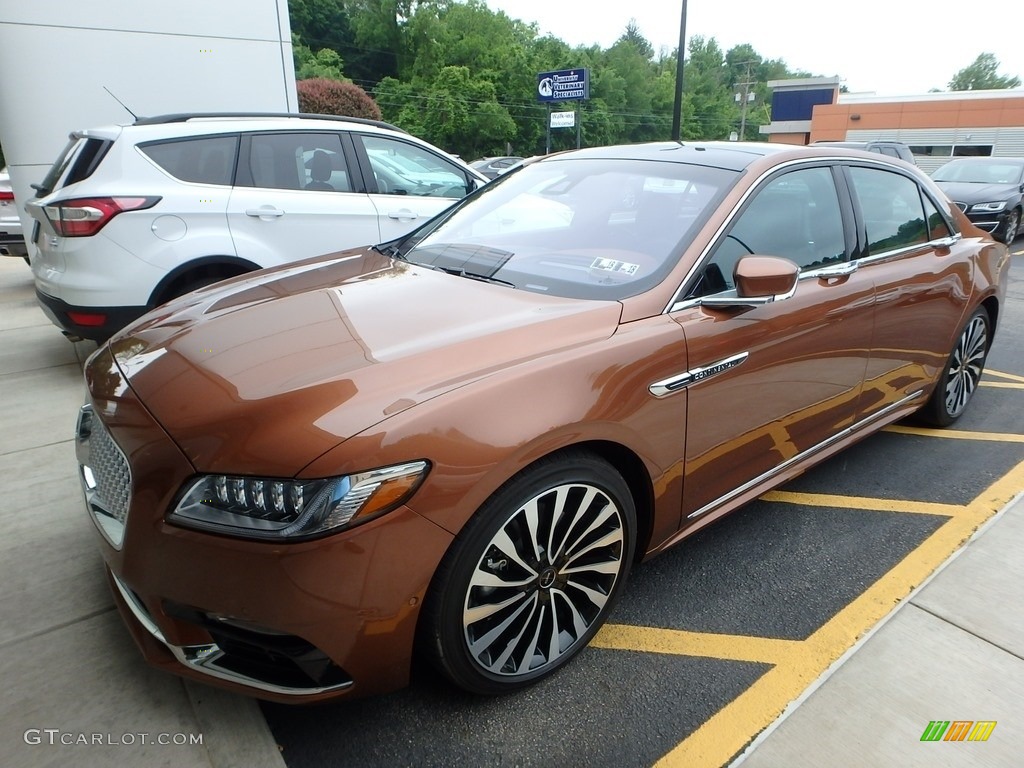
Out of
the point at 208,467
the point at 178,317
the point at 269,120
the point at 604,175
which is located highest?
the point at 269,120

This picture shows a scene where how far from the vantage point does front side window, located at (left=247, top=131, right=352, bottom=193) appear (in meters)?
4.80

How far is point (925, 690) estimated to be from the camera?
2.18 m

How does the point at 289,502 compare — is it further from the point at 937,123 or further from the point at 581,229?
the point at 937,123

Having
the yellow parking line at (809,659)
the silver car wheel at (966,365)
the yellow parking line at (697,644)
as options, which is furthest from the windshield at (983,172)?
the yellow parking line at (697,644)

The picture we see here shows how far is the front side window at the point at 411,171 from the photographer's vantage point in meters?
5.34

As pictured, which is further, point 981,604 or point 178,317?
point 981,604

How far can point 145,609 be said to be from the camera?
1.84 m

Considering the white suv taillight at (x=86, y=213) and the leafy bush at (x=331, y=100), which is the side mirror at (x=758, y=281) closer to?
the white suv taillight at (x=86, y=213)

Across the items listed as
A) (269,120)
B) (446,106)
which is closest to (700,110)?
(446,106)

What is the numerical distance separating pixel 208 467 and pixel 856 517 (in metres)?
2.85

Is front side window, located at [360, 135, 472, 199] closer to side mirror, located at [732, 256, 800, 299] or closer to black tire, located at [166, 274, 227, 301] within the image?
black tire, located at [166, 274, 227, 301]

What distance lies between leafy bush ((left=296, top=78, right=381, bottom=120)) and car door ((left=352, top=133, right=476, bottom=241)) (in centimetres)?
2459

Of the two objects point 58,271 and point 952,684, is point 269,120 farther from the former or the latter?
point 952,684

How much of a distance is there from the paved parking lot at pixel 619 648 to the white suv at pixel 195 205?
115 cm
